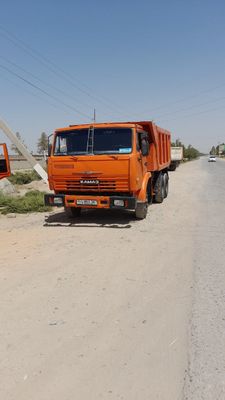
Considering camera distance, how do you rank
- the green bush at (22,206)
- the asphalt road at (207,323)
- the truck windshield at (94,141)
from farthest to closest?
the green bush at (22,206) → the truck windshield at (94,141) → the asphalt road at (207,323)

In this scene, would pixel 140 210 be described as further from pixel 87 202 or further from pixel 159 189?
pixel 159 189

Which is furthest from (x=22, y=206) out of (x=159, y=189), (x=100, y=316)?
(x=100, y=316)

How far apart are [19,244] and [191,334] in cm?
441

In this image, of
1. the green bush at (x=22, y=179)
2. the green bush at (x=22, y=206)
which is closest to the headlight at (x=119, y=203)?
the green bush at (x=22, y=206)

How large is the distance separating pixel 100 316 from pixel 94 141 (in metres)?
5.50

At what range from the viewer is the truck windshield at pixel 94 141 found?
8508 millimetres

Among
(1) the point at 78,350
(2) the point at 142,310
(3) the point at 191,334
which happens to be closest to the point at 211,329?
(3) the point at 191,334

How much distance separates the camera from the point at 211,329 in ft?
11.7

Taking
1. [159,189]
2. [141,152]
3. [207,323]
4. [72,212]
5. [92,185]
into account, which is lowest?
[207,323]

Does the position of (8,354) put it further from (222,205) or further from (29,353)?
(222,205)

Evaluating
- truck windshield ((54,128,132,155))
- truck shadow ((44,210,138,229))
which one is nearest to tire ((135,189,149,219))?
truck shadow ((44,210,138,229))

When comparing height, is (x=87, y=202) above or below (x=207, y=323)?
above

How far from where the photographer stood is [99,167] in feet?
27.5

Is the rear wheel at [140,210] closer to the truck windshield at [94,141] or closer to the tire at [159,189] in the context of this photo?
the truck windshield at [94,141]
